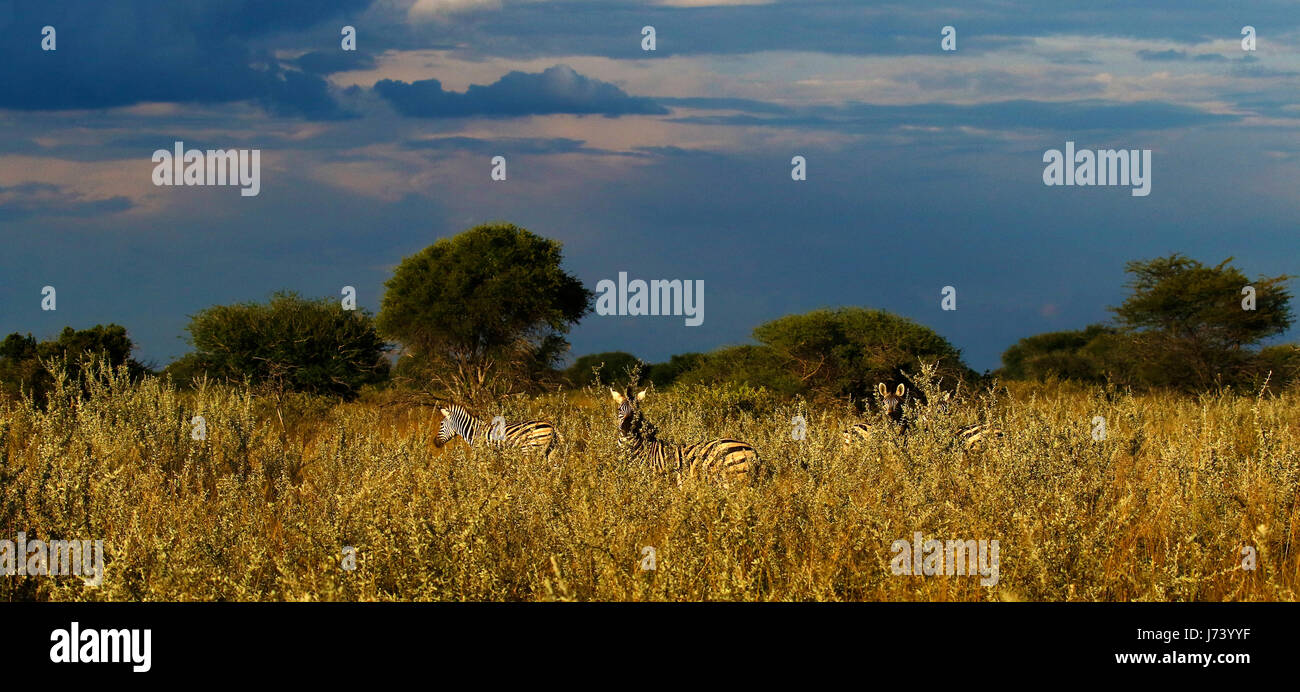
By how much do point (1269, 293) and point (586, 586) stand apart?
76.2 feet

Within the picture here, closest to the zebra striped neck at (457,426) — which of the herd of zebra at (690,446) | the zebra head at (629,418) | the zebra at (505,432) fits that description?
the zebra at (505,432)

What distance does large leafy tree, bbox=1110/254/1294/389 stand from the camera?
2216 cm

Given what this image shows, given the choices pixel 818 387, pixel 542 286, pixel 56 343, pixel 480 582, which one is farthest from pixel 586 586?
pixel 56 343

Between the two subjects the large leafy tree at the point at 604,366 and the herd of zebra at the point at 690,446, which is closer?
the herd of zebra at the point at 690,446

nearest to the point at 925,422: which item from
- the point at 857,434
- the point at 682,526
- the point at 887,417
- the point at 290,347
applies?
the point at 857,434

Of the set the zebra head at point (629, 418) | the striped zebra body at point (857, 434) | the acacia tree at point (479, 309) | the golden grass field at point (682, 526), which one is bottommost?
the golden grass field at point (682, 526)

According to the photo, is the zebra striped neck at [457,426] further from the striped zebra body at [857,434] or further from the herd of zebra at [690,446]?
the striped zebra body at [857,434]

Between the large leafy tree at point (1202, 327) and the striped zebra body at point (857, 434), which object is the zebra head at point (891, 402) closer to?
the striped zebra body at point (857, 434)

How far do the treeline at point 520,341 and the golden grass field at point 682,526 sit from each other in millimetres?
11225

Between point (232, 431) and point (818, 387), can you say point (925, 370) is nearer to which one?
point (232, 431)

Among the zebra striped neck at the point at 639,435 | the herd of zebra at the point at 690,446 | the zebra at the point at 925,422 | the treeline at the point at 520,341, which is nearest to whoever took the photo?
the herd of zebra at the point at 690,446

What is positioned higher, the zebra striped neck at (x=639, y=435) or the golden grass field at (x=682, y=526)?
the zebra striped neck at (x=639, y=435)

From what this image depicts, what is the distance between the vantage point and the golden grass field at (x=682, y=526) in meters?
4.50

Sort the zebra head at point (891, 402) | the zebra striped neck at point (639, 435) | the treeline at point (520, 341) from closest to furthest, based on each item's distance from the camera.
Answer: the zebra striped neck at point (639, 435) → the zebra head at point (891, 402) → the treeline at point (520, 341)
